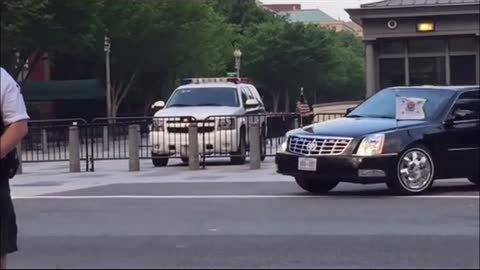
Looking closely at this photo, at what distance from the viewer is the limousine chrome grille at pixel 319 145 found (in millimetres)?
14633

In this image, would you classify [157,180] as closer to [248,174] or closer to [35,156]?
[248,174]

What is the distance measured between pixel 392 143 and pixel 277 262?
5.17 metres

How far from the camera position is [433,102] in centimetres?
1559

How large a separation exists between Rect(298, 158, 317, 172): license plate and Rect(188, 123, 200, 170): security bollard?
6.26 meters

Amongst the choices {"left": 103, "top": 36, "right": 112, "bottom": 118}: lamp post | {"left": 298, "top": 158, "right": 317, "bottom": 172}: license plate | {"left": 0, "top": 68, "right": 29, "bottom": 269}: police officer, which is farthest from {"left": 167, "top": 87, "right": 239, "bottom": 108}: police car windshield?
{"left": 103, "top": 36, "right": 112, "bottom": 118}: lamp post

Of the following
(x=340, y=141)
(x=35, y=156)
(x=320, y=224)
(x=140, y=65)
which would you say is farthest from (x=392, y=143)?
(x=140, y=65)

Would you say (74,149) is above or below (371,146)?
below

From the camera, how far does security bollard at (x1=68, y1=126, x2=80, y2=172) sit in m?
21.5

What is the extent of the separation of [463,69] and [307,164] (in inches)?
489

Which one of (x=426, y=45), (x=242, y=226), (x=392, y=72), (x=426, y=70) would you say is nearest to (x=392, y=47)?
(x=392, y=72)

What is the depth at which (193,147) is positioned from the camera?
69.1ft

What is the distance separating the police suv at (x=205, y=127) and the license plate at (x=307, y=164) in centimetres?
706

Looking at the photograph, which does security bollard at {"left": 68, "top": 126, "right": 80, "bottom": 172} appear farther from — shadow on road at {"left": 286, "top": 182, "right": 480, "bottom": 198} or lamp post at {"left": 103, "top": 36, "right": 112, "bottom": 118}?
lamp post at {"left": 103, "top": 36, "right": 112, "bottom": 118}

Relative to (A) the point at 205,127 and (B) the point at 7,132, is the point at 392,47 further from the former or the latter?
(B) the point at 7,132
